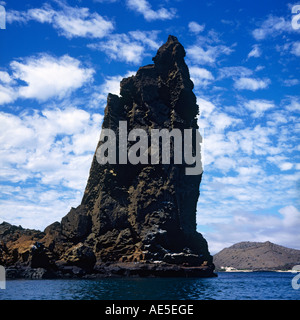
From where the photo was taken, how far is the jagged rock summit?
216ft

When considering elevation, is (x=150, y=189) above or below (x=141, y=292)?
above

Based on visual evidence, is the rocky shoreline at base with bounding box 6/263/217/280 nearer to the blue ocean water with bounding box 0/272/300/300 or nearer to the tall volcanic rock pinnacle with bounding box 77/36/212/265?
the tall volcanic rock pinnacle with bounding box 77/36/212/265

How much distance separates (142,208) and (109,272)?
18.1m

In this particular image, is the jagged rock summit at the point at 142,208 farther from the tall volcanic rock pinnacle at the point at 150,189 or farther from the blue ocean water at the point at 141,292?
the blue ocean water at the point at 141,292

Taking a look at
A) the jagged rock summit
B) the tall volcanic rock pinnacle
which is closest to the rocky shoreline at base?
the jagged rock summit

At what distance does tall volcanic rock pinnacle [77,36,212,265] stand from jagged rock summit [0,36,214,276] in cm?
24

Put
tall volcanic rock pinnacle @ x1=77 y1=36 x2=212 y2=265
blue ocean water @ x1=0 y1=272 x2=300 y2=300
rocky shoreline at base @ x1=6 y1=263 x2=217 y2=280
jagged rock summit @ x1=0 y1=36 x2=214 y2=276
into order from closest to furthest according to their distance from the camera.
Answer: blue ocean water @ x1=0 y1=272 x2=300 y2=300
rocky shoreline at base @ x1=6 y1=263 x2=217 y2=280
jagged rock summit @ x1=0 y1=36 x2=214 y2=276
tall volcanic rock pinnacle @ x1=77 y1=36 x2=212 y2=265

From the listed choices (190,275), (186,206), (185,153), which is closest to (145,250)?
(190,275)

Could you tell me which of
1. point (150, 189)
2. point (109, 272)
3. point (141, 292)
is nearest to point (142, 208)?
point (150, 189)

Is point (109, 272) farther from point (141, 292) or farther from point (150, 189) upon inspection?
point (141, 292)

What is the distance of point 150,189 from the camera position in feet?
251

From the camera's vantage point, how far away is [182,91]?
83.8m

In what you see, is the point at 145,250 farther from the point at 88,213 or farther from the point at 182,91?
the point at 182,91
